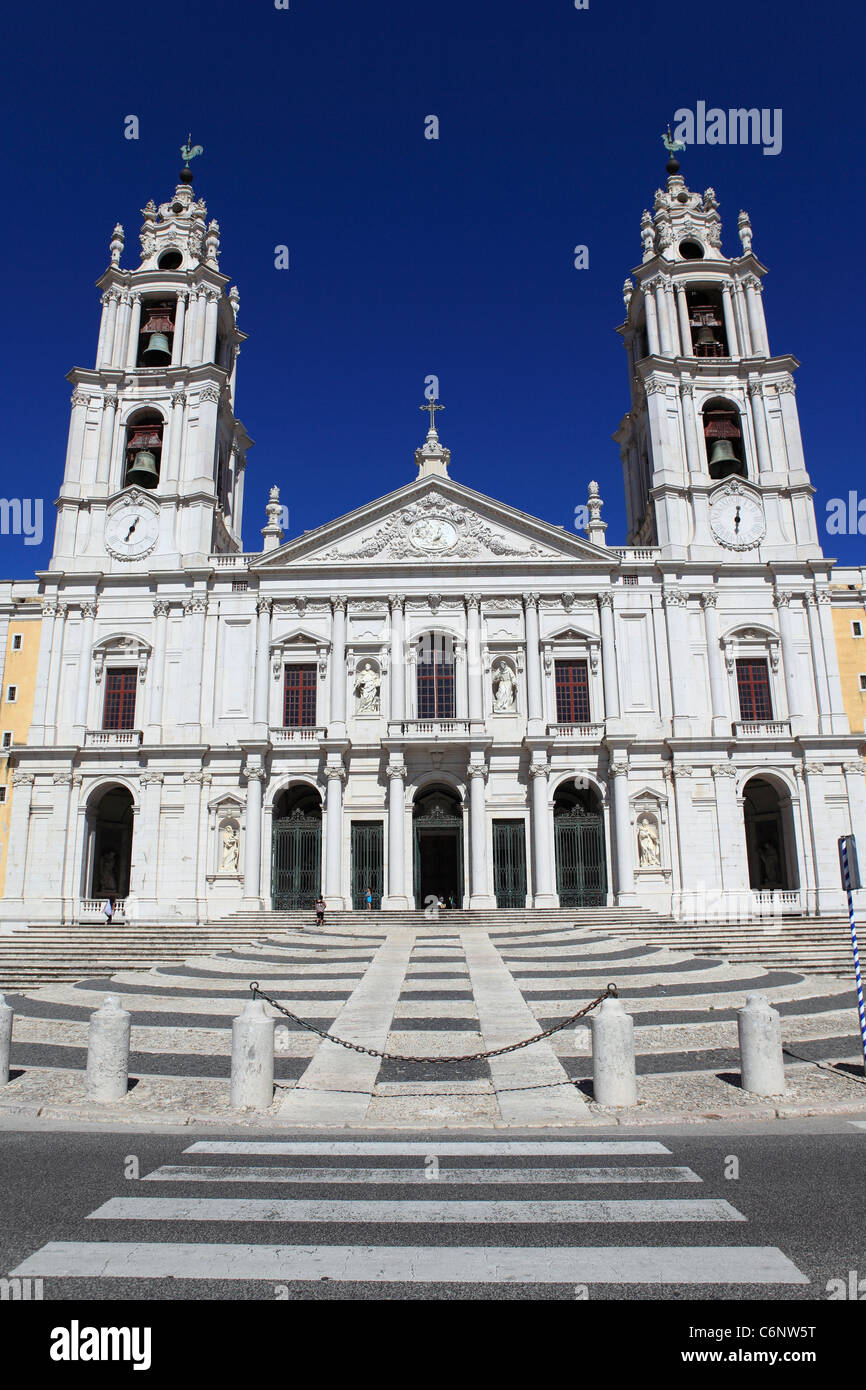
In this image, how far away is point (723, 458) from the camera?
37250 mm

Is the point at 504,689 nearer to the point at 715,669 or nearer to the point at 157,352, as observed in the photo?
the point at 715,669

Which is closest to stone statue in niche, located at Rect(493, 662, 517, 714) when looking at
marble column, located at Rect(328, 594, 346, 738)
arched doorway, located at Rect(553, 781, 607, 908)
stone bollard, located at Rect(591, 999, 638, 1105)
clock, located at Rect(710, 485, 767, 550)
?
arched doorway, located at Rect(553, 781, 607, 908)

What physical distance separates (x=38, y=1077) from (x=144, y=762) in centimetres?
2425

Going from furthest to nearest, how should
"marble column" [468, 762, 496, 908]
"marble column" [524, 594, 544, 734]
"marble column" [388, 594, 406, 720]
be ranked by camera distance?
"marble column" [388, 594, 406, 720]
"marble column" [524, 594, 544, 734]
"marble column" [468, 762, 496, 908]

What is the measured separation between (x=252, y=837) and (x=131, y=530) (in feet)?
46.3

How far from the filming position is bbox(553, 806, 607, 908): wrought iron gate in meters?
33.1

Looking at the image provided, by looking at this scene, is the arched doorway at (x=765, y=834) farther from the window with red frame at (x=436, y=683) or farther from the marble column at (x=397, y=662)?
the marble column at (x=397, y=662)

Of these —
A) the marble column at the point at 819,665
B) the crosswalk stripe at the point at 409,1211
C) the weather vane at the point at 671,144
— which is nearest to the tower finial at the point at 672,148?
the weather vane at the point at 671,144

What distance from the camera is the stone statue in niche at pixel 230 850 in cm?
3325

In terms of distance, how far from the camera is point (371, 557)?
118 feet

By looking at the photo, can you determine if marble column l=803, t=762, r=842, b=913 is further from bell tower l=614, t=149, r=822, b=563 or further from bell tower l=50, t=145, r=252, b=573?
bell tower l=50, t=145, r=252, b=573

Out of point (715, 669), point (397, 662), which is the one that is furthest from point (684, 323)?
point (397, 662)

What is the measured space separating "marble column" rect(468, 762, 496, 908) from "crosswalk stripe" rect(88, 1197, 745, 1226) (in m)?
26.3
